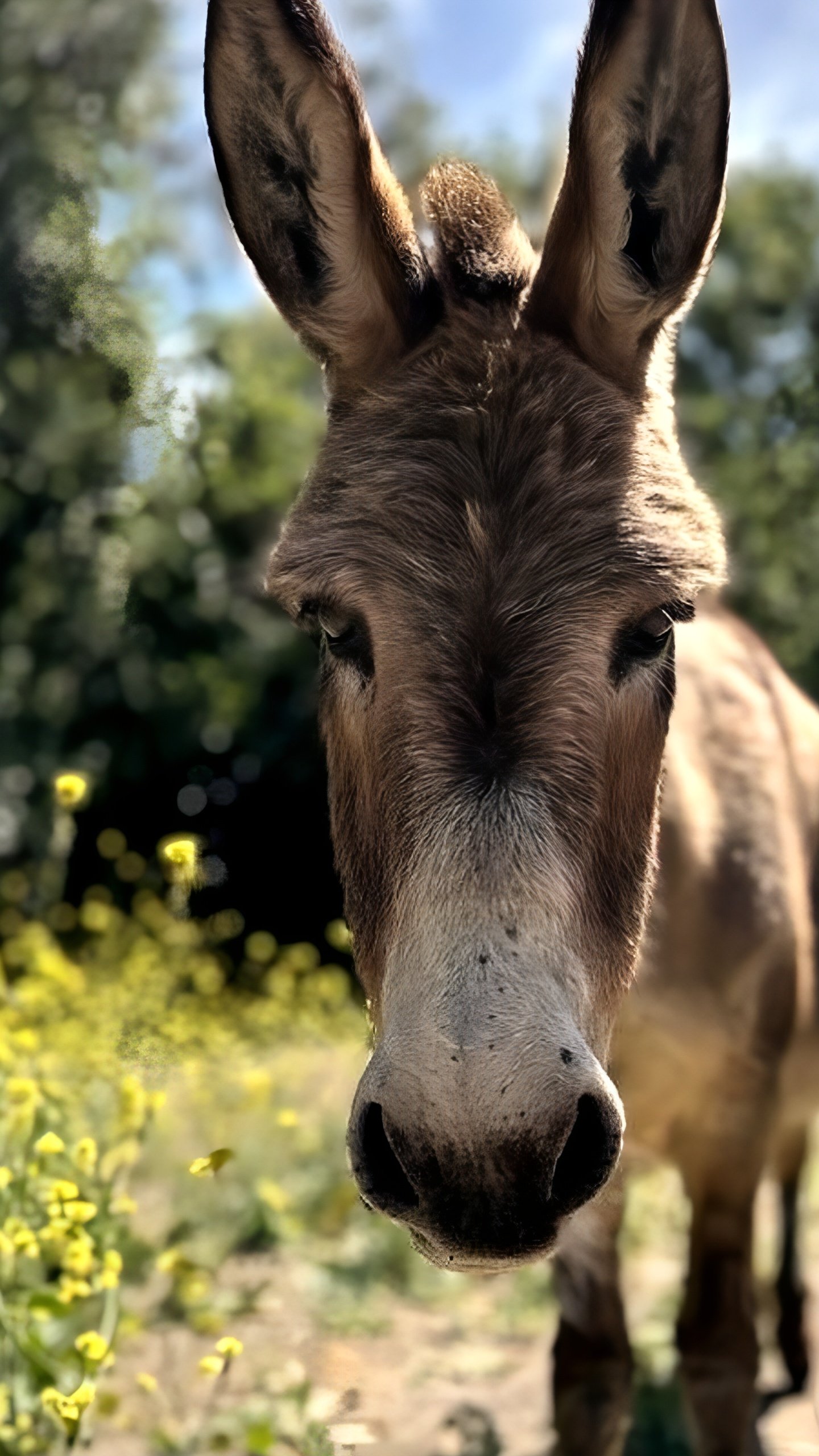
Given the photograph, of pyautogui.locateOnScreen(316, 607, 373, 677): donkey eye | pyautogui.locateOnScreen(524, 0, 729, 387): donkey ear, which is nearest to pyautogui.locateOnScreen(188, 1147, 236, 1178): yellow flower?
pyautogui.locateOnScreen(316, 607, 373, 677): donkey eye

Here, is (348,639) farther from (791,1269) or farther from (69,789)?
(791,1269)

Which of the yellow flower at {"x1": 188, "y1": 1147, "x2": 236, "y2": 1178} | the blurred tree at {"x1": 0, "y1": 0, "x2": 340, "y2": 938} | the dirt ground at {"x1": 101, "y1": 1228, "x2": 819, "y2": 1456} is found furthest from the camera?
the dirt ground at {"x1": 101, "y1": 1228, "x2": 819, "y2": 1456}

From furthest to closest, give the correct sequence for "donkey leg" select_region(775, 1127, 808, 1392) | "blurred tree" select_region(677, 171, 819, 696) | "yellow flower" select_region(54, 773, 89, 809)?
"donkey leg" select_region(775, 1127, 808, 1392) → "blurred tree" select_region(677, 171, 819, 696) → "yellow flower" select_region(54, 773, 89, 809)

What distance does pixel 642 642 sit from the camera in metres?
2.29

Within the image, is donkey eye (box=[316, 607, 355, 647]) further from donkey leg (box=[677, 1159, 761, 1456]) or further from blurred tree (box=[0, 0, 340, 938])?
donkey leg (box=[677, 1159, 761, 1456])

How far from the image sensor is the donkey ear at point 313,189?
7.64ft

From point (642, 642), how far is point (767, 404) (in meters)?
2.63

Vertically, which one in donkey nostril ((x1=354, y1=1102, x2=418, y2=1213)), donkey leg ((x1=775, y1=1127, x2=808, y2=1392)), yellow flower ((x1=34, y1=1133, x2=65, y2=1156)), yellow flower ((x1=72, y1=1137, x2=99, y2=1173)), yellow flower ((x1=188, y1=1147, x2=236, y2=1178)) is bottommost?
donkey leg ((x1=775, y1=1127, x2=808, y2=1392))

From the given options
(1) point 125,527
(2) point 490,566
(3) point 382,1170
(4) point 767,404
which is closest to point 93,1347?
(3) point 382,1170

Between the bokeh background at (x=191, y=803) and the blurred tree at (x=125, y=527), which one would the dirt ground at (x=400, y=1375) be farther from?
the blurred tree at (x=125, y=527)

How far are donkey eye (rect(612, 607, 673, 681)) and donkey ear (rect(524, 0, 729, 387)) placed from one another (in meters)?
0.57

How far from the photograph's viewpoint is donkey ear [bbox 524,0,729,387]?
2.24 m

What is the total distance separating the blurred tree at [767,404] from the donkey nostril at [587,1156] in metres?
1.88

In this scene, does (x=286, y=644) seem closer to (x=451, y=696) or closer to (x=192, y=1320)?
(x=192, y=1320)
